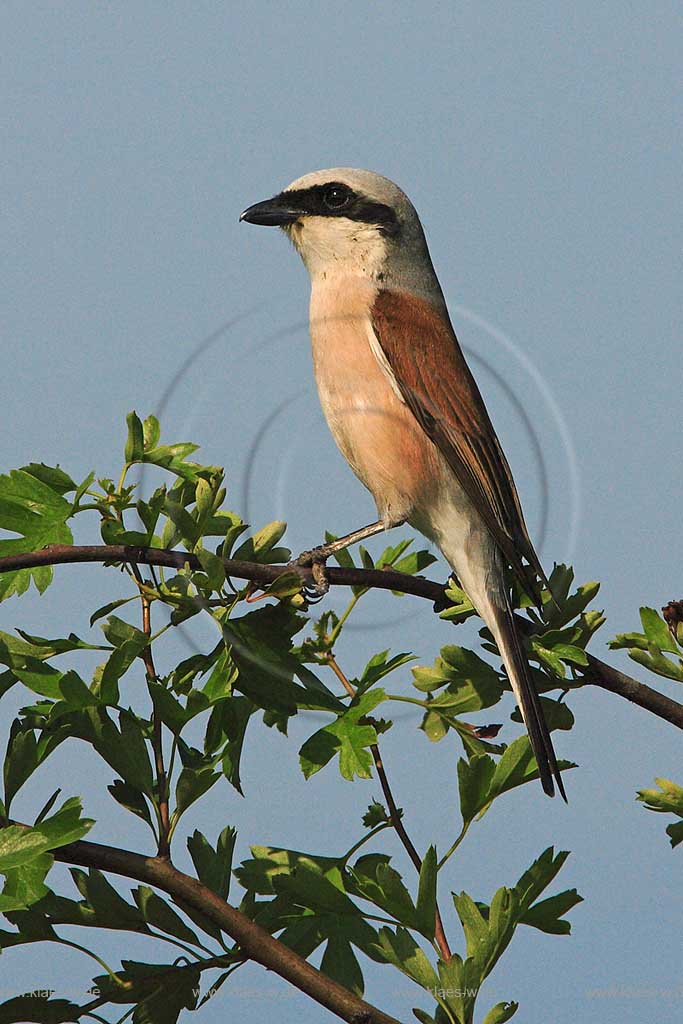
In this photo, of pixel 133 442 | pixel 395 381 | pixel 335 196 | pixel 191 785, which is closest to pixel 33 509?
pixel 133 442

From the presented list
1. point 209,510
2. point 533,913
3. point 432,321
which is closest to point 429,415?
point 432,321

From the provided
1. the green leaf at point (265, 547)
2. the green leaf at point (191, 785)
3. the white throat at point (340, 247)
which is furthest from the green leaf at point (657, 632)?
the white throat at point (340, 247)

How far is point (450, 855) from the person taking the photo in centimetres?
169

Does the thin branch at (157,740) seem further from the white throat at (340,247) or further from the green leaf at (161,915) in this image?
the white throat at (340,247)

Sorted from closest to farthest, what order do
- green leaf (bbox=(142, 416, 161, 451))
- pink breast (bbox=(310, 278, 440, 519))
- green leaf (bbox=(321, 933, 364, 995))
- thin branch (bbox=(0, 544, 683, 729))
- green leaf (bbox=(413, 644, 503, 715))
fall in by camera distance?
thin branch (bbox=(0, 544, 683, 729))
green leaf (bbox=(321, 933, 364, 995))
green leaf (bbox=(413, 644, 503, 715))
green leaf (bbox=(142, 416, 161, 451))
pink breast (bbox=(310, 278, 440, 519))

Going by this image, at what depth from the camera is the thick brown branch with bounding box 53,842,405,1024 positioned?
1.46m

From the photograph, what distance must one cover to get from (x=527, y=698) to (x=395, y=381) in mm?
1231

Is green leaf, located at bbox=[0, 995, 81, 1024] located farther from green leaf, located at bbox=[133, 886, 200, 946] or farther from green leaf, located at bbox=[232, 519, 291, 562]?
green leaf, located at bbox=[232, 519, 291, 562]

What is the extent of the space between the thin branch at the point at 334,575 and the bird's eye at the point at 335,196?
1522 mm

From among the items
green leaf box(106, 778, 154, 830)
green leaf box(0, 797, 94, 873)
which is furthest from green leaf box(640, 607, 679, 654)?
green leaf box(0, 797, 94, 873)

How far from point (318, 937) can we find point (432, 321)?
1884mm

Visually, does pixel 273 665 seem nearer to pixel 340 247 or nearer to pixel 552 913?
pixel 552 913

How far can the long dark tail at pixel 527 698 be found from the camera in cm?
175

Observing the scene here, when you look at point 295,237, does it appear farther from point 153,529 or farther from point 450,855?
point 450,855
